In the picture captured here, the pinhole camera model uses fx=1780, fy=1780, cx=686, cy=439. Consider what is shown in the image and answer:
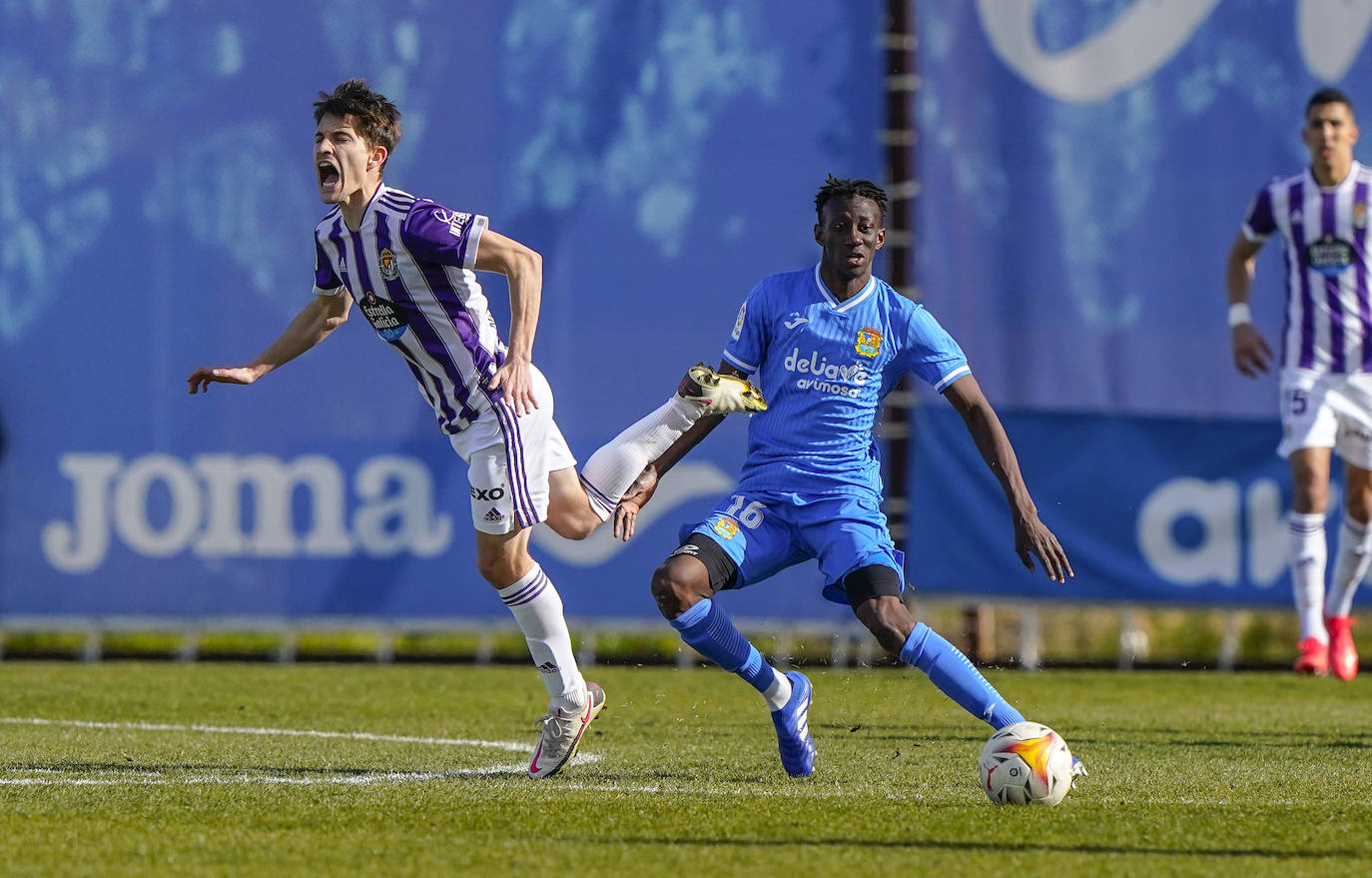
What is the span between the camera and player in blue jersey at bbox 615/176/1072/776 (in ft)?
19.4

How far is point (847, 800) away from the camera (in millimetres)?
5348

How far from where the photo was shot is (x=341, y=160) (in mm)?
6012

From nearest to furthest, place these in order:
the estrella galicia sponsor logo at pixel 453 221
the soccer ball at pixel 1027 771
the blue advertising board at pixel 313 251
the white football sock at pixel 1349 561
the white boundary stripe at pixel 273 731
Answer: the soccer ball at pixel 1027 771 → the estrella galicia sponsor logo at pixel 453 221 → the white boundary stripe at pixel 273 731 → the white football sock at pixel 1349 561 → the blue advertising board at pixel 313 251

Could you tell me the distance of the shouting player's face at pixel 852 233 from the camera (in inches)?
239

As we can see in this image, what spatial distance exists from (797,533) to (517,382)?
1.11m

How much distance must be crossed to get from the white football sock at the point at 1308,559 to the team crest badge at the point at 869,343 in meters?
3.46

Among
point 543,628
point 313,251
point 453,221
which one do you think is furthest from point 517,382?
point 313,251

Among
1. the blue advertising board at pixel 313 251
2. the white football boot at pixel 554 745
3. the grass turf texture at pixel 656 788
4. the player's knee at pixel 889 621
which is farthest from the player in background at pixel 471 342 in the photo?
the blue advertising board at pixel 313 251

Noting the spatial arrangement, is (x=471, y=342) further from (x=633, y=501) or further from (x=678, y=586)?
(x=678, y=586)

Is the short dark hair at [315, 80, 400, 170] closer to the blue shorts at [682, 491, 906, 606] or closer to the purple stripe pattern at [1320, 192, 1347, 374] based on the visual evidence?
the blue shorts at [682, 491, 906, 606]

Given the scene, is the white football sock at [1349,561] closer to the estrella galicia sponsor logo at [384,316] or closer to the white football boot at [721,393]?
the white football boot at [721,393]

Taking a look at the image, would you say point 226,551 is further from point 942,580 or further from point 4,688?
point 942,580

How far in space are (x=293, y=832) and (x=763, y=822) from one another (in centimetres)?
126

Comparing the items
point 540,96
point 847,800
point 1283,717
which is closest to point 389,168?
point 540,96
